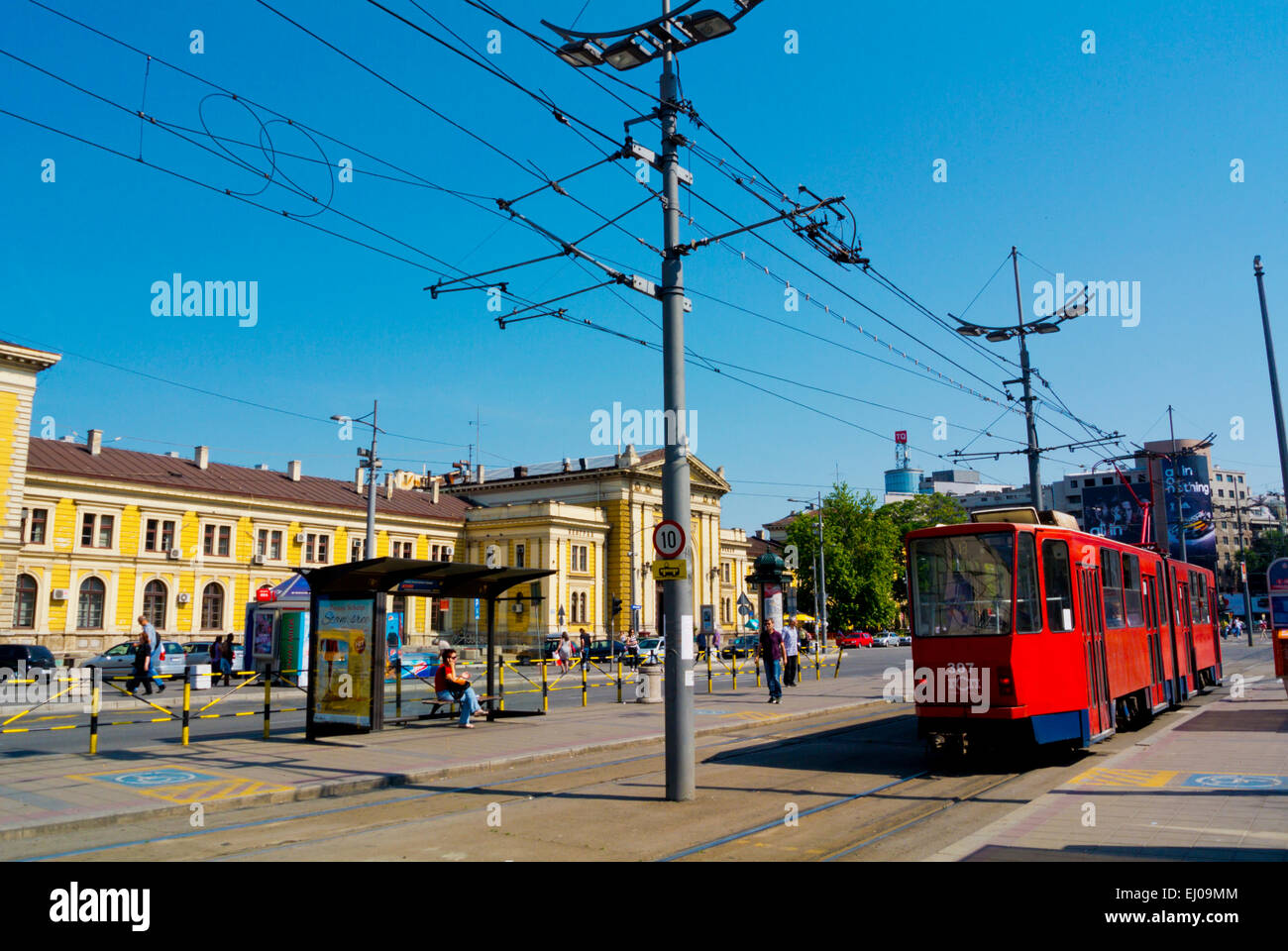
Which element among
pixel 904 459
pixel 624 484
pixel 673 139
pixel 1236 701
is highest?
pixel 904 459

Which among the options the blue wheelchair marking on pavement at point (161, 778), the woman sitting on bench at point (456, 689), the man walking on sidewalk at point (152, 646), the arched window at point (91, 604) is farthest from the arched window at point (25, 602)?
the blue wheelchair marking on pavement at point (161, 778)

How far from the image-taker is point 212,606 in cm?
5691

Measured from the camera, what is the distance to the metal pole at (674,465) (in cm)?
1054

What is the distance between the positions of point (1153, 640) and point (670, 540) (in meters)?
11.6

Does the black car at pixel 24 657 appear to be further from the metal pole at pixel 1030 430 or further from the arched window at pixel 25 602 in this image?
the metal pole at pixel 1030 430

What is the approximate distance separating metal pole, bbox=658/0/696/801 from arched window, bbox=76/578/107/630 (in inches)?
1966

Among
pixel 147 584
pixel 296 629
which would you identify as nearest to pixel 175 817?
pixel 296 629

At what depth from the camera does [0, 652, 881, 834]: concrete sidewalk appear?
10.2 metres

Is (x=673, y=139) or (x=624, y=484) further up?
(x=624, y=484)

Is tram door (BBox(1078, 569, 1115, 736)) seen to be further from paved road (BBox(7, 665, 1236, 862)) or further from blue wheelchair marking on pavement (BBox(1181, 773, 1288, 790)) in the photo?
blue wheelchair marking on pavement (BBox(1181, 773, 1288, 790))

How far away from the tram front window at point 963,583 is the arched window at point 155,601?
51.1 metres
